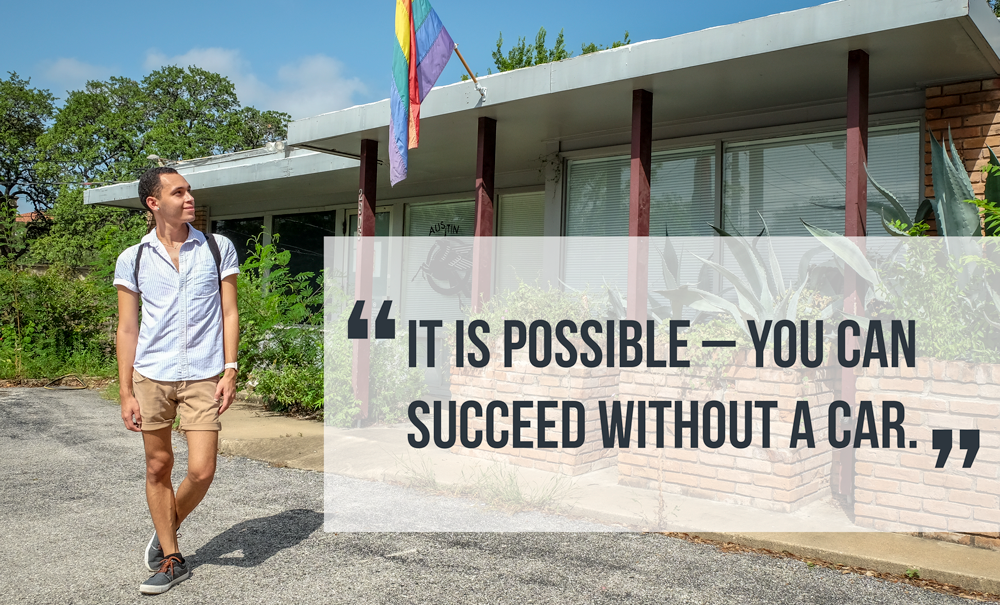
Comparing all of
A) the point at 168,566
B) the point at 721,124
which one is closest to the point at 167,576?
the point at 168,566

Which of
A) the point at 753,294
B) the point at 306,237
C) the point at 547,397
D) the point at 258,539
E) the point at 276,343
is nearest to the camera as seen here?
the point at 258,539

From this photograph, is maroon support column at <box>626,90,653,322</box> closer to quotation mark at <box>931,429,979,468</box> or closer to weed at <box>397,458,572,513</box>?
weed at <box>397,458,572,513</box>

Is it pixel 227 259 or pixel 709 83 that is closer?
pixel 227 259

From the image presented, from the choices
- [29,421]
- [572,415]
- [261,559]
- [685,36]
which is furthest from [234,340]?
[29,421]

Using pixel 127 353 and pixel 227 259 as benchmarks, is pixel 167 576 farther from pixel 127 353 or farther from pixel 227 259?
pixel 227 259

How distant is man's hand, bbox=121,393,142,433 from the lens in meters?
3.35

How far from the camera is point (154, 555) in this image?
3.48 metres

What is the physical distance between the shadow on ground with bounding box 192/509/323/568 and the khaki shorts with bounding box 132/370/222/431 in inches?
30.6

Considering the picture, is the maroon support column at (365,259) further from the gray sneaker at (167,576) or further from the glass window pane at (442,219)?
the gray sneaker at (167,576)

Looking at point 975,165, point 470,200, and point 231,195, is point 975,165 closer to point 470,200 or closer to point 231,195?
point 470,200

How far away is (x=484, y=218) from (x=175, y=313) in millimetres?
3811

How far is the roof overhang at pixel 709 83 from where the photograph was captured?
4645 mm

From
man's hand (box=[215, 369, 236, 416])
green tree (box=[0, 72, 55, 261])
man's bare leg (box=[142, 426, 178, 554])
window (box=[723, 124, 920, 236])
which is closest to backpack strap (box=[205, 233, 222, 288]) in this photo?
man's hand (box=[215, 369, 236, 416])

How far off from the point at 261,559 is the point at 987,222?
4.48m
